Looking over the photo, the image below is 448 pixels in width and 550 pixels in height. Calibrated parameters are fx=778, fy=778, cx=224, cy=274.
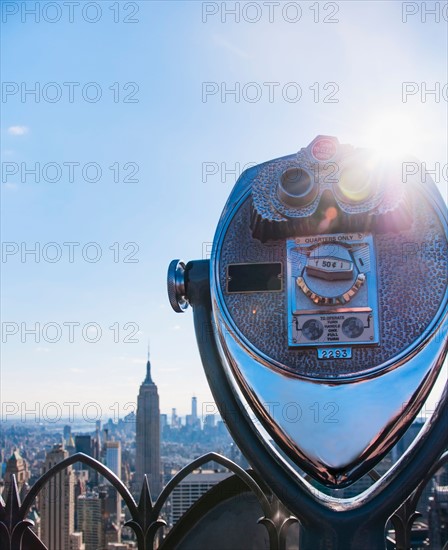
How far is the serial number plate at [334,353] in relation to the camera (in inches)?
70.6

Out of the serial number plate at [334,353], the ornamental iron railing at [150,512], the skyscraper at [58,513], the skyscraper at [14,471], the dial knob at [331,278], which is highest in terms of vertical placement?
the dial knob at [331,278]

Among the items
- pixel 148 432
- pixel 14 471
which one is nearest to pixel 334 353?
pixel 14 471

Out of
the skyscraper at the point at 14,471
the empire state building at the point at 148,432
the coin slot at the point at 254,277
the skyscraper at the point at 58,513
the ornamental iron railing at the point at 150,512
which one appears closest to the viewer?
the coin slot at the point at 254,277

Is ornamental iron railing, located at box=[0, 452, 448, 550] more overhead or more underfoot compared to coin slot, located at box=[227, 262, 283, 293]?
more underfoot

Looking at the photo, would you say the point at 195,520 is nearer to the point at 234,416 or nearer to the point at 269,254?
the point at 234,416

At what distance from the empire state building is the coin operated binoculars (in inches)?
1903

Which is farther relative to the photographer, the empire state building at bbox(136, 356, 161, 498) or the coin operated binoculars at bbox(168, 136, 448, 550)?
the empire state building at bbox(136, 356, 161, 498)

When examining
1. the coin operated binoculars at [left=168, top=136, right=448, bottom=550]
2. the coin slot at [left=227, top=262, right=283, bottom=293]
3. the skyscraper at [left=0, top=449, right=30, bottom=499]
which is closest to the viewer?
the coin operated binoculars at [left=168, top=136, right=448, bottom=550]

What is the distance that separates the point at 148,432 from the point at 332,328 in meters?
57.2

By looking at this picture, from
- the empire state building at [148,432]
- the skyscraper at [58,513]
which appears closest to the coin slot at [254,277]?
the skyscraper at [58,513]

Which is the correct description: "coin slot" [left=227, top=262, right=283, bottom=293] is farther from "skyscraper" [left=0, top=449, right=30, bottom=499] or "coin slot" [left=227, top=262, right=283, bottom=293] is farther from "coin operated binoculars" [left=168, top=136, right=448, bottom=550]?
"skyscraper" [left=0, top=449, right=30, bottom=499]

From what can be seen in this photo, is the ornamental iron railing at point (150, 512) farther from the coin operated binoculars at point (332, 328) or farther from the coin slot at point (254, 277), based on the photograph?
the coin slot at point (254, 277)

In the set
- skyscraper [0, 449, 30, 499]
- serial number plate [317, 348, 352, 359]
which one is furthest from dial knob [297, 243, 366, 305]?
skyscraper [0, 449, 30, 499]

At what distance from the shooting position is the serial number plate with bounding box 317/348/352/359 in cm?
179
